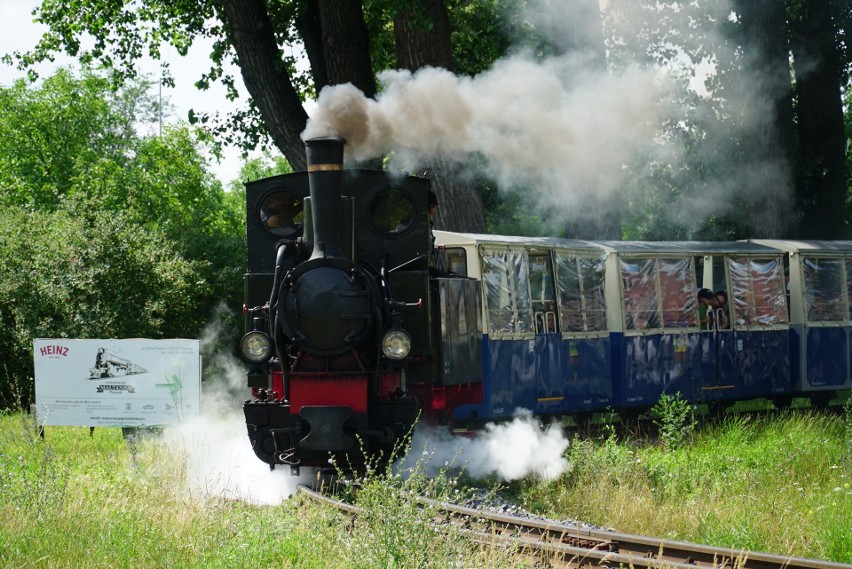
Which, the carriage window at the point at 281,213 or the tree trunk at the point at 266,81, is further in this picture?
the tree trunk at the point at 266,81

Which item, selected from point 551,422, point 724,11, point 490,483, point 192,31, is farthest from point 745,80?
point 490,483

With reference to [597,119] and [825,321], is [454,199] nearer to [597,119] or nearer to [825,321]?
[597,119]

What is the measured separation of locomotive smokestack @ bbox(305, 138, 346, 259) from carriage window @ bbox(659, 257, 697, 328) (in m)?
6.74

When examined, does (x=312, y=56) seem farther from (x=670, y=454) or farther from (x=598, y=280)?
(x=670, y=454)

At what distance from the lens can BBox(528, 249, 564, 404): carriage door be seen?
41.1 ft

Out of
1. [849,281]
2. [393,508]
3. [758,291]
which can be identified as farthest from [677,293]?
[393,508]

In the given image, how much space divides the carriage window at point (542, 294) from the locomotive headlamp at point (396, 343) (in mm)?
4310

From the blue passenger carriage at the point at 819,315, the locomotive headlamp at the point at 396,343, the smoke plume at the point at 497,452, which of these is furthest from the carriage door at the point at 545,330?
the blue passenger carriage at the point at 819,315

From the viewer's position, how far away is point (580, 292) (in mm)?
13211

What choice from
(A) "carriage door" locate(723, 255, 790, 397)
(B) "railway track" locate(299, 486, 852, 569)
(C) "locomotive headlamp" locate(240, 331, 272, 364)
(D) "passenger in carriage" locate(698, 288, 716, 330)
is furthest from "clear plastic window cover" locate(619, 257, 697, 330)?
(B) "railway track" locate(299, 486, 852, 569)

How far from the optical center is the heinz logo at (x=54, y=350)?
32.6ft

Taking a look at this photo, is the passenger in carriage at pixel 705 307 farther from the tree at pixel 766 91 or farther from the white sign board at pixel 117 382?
the white sign board at pixel 117 382

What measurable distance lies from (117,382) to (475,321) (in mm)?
3355

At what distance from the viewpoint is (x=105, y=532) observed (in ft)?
20.8
